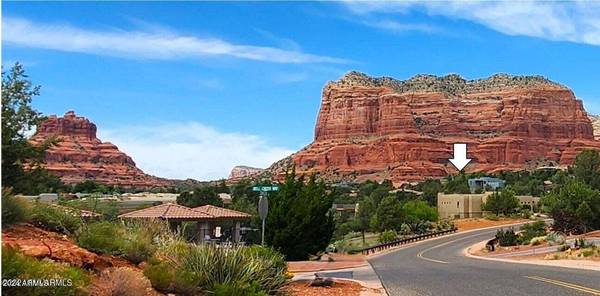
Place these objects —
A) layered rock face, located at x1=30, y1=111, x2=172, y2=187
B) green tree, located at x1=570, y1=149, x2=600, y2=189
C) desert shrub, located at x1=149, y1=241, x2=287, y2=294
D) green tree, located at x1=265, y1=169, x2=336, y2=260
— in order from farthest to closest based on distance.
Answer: green tree, located at x1=570, y1=149, x2=600, y2=189
layered rock face, located at x1=30, y1=111, x2=172, y2=187
green tree, located at x1=265, y1=169, x2=336, y2=260
desert shrub, located at x1=149, y1=241, x2=287, y2=294

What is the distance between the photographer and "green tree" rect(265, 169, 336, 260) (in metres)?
31.7

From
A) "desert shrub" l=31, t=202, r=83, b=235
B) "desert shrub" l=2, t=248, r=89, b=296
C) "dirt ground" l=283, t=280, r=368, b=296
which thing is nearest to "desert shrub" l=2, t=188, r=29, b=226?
"desert shrub" l=31, t=202, r=83, b=235

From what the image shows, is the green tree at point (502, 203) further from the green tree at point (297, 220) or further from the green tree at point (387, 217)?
the green tree at point (297, 220)

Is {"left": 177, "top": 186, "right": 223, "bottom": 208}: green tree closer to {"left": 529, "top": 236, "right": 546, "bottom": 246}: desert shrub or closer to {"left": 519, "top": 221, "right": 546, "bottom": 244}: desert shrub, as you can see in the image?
{"left": 519, "top": 221, "right": 546, "bottom": 244}: desert shrub

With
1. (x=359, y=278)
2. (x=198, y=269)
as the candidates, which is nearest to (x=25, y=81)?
(x=198, y=269)

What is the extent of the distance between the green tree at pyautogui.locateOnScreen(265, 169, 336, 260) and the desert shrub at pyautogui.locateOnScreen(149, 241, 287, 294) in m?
Result: 17.1

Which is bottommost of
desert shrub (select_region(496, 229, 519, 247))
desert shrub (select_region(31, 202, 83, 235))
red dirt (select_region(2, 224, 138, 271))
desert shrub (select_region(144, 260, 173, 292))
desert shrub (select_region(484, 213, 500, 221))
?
desert shrub (select_region(496, 229, 519, 247))

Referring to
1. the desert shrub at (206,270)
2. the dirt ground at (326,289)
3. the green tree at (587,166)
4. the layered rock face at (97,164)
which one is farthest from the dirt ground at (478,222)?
the desert shrub at (206,270)

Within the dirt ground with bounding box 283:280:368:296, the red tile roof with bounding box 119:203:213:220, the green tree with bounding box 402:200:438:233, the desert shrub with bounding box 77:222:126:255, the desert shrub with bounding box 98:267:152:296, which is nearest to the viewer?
the desert shrub with bounding box 98:267:152:296

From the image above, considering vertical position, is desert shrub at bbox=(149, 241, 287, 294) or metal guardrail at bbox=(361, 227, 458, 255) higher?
desert shrub at bbox=(149, 241, 287, 294)

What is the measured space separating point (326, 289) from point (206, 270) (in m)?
6.92

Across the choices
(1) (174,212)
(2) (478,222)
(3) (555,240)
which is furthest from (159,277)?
(2) (478,222)

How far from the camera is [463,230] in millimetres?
96438

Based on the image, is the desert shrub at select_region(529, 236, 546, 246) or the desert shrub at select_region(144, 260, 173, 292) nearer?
the desert shrub at select_region(144, 260, 173, 292)
